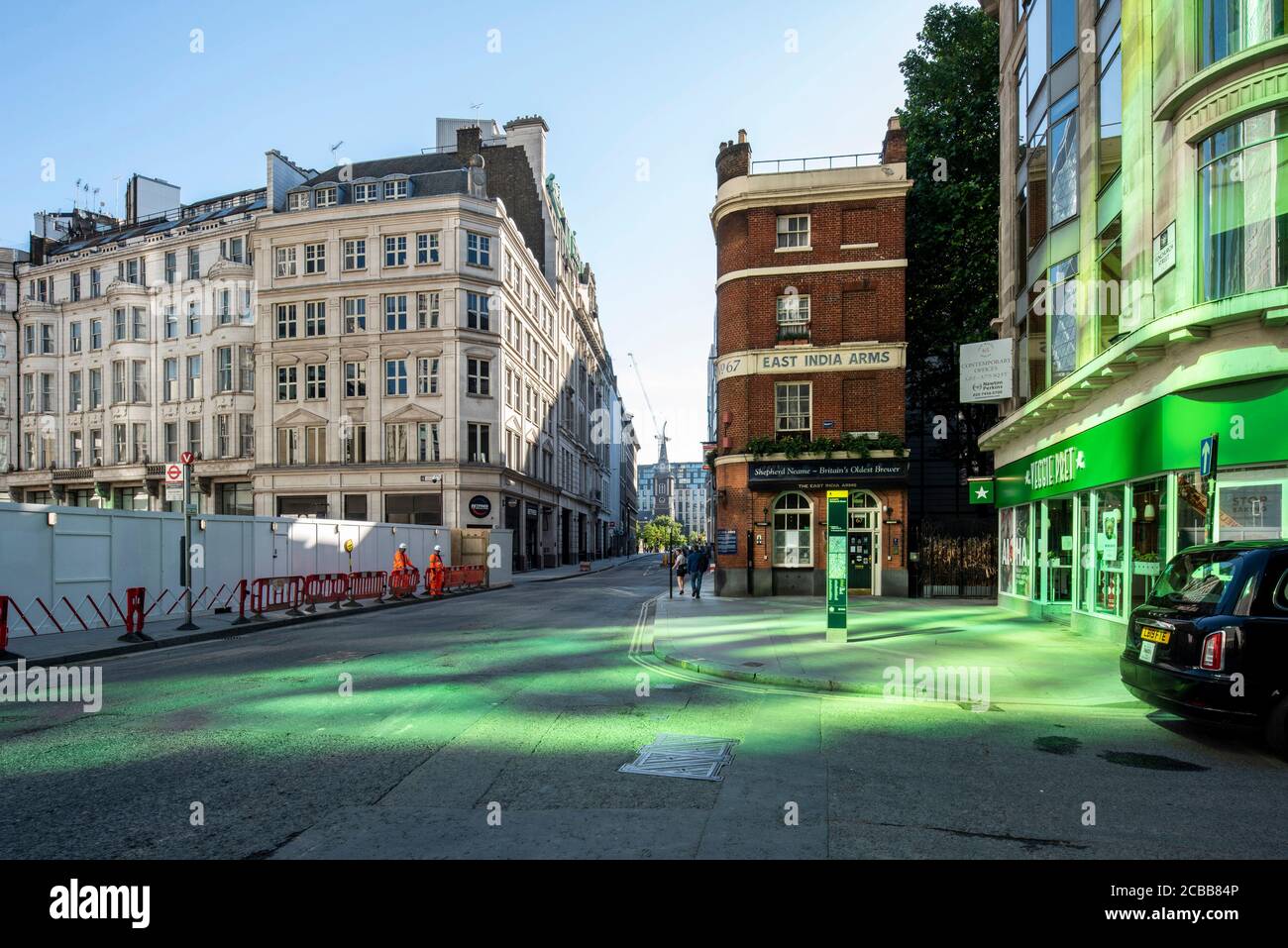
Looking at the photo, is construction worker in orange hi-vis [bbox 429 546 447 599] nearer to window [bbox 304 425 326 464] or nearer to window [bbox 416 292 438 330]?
window [bbox 416 292 438 330]

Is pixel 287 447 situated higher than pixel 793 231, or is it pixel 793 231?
pixel 793 231

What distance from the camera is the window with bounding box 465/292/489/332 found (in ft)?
141

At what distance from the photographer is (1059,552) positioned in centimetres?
1711

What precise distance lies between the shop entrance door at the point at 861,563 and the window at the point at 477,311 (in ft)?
88.1

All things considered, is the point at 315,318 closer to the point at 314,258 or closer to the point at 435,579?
the point at 314,258

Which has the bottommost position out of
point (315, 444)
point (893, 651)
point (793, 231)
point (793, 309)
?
point (893, 651)

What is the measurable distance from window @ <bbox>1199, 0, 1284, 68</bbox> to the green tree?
1360 centimetres

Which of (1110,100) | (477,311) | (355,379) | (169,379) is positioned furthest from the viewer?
(169,379)

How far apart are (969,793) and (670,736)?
2.64 metres

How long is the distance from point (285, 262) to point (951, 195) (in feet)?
119

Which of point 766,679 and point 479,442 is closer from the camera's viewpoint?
point 766,679

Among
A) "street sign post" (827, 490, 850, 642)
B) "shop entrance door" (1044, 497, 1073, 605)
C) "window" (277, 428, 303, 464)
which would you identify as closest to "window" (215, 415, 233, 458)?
"window" (277, 428, 303, 464)

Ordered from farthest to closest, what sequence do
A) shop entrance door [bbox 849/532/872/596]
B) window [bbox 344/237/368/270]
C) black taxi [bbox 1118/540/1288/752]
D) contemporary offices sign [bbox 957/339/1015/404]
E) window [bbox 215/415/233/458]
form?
window [bbox 215/415/233/458] → window [bbox 344/237/368/270] → shop entrance door [bbox 849/532/872/596] → contemporary offices sign [bbox 957/339/1015/404] → black taxi [bbox 1118/540/1288/752]

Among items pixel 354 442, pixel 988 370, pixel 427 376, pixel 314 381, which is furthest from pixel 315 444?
pixel 988 370
